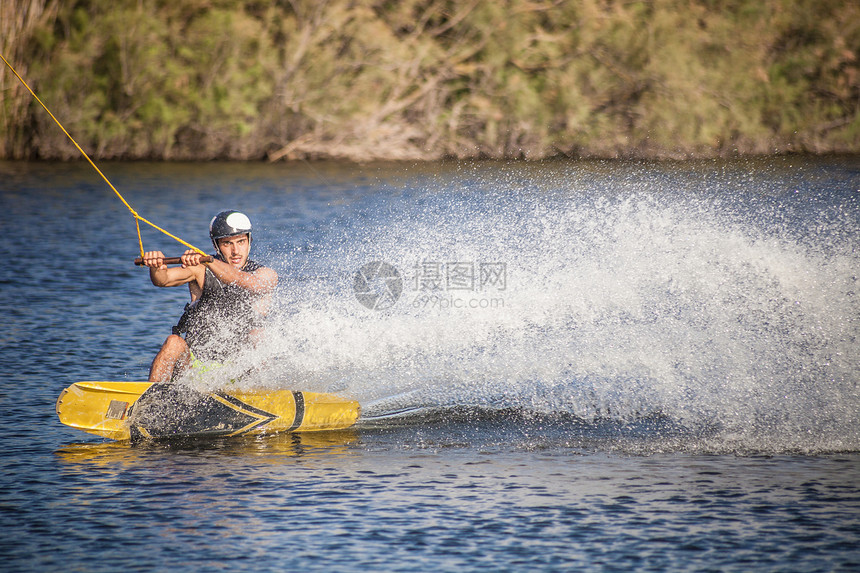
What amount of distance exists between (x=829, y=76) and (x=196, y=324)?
91.5 ft

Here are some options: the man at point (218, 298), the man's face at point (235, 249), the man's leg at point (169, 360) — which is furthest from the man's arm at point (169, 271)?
the man's leg at point (169, 360)

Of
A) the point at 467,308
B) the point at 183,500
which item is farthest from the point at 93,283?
the point at 183,500

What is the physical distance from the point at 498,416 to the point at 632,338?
1638mm

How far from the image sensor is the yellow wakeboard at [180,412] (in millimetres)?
7352

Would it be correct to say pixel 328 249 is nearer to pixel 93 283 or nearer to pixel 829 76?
pixel 93 283

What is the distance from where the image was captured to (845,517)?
236 inches

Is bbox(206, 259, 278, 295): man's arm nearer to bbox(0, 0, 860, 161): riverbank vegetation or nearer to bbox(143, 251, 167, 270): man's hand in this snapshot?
bbox(143, 251, 167, 270): man's hand

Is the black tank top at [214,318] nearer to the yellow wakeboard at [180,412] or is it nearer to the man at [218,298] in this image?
the man at [218,298]

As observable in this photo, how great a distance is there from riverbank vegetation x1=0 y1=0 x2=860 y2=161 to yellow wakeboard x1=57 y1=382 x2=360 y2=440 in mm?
23283

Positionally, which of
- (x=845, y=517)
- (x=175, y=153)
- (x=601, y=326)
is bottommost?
(x=845, y=517)

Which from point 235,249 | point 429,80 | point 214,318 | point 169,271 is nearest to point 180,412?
point 214,318

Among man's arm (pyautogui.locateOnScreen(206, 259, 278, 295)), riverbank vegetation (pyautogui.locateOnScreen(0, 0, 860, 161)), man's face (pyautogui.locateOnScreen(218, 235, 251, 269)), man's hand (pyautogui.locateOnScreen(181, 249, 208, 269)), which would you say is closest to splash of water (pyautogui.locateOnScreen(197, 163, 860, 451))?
man's arm (pyautogui.locateOnScreen(206, 259, 278, 295))

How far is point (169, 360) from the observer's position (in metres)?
7.71

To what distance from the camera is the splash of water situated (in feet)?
26.2
